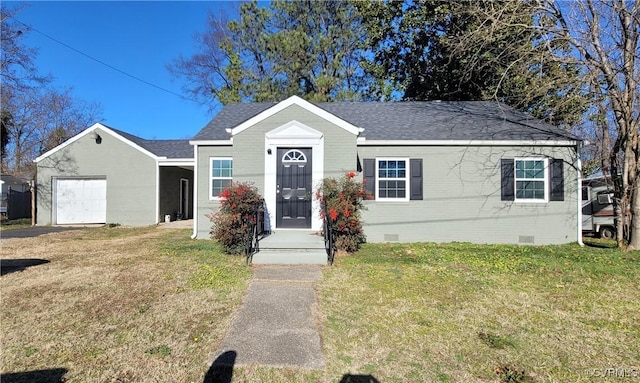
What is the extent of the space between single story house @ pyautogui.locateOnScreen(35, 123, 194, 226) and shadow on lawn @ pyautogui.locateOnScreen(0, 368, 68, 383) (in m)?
12.2

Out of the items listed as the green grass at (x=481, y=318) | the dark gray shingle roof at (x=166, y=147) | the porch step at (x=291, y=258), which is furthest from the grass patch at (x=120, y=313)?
the dark gray shingle roof at (x=166, y=147)

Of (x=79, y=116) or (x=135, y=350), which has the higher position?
(x=79, y=116)

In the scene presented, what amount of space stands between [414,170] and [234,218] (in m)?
5.24

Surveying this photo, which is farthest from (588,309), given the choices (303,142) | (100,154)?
(100,154)

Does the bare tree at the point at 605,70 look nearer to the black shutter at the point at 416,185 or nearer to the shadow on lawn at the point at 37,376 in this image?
the black shutter at the point at 416,185

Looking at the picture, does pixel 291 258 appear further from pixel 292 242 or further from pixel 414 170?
pixel 414 170

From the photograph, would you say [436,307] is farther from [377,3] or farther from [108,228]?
[377,3]

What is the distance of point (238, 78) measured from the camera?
19.8 metres

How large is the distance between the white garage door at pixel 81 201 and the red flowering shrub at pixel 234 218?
396 inches

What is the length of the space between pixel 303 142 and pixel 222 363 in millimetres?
6483

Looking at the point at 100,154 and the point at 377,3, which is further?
the point at 377,3

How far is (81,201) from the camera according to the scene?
578 inches

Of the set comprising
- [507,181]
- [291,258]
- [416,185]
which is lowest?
[291,258]

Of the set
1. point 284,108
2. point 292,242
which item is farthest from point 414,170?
point 292,242
